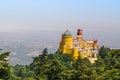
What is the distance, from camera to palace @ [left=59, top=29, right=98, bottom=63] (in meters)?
108

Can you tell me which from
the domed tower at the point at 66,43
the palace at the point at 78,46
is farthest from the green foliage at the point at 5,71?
the domed tower at the point at 66,43

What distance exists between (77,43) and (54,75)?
64.1 meters

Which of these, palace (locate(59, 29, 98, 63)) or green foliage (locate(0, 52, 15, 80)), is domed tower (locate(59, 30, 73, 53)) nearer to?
palace (locate(59, 29, 98, 63))

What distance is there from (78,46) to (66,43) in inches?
118

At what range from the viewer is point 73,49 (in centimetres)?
10850

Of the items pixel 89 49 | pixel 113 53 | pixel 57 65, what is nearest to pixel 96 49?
pixel 89 49

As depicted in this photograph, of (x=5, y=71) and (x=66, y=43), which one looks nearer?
(x=5, y=71)

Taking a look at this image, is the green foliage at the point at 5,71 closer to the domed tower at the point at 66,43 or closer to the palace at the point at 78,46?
the palace at the point at 78,46

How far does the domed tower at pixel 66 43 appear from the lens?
109875 mm

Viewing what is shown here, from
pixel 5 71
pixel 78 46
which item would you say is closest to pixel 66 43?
pixel 78 46

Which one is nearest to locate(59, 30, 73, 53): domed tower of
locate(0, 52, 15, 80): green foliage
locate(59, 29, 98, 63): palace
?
locate(59, 29, 98, 63): palace

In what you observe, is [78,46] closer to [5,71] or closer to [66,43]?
[66,43]

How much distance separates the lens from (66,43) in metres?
111

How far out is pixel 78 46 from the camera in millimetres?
110688
